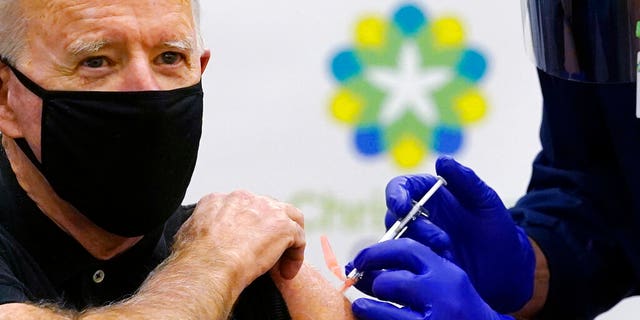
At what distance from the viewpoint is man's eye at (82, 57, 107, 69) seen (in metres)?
1.67

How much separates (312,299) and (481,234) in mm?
558

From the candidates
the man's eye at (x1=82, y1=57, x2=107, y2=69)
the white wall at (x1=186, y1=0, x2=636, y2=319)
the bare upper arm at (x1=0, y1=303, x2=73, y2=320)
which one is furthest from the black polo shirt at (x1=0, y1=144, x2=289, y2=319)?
the white wall at (x1=186, y1=0, x2=636, y2=319)

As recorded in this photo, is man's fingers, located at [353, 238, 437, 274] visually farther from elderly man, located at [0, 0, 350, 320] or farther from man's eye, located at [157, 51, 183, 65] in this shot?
man's eye, located at [157, 51, 183, 65]

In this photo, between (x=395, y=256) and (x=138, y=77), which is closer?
(x=138, y=77)

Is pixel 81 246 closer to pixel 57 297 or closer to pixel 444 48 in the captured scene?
pixel 57 297

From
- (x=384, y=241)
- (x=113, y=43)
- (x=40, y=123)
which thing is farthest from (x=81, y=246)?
(x=384, y=241)

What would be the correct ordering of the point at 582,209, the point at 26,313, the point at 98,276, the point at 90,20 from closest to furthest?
the point at 26,313 < the point at 90,20 < the point at 98,276 < the point at 582,209

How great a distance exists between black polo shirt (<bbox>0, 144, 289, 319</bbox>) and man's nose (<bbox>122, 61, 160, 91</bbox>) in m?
0.24

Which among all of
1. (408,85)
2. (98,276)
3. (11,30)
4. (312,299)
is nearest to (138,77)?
(11,30)

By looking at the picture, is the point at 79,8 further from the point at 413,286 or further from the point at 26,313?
the point at 413,286

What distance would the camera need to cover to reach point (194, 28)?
1781 millimetres

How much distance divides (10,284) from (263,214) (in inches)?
15.7

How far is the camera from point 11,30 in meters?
1.70

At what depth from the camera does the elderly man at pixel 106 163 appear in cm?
165
